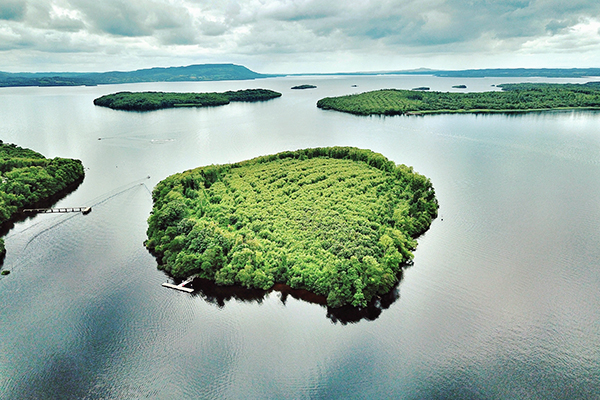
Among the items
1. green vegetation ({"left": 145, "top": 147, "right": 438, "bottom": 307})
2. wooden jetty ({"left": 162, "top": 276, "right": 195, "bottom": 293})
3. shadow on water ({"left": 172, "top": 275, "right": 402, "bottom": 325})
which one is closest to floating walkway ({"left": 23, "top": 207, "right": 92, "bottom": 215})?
green vegetation ({"left": 145, "top": 147, "right": 438, "bottom": 307})

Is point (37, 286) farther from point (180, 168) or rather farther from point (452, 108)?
point (452, 108)

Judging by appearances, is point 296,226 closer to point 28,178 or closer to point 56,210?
point 56,210

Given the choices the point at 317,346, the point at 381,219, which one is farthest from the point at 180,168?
the point at 317,346

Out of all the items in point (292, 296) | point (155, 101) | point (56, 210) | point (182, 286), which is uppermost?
point (155, 101)

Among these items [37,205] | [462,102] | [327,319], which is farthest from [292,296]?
[462,102]

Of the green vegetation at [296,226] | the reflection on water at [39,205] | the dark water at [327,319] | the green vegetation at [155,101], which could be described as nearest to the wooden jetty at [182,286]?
the green vegetation at [296,226]

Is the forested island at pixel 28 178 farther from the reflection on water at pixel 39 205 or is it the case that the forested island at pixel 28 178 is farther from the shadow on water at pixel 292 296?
the shadow on water at pixel 292 296
